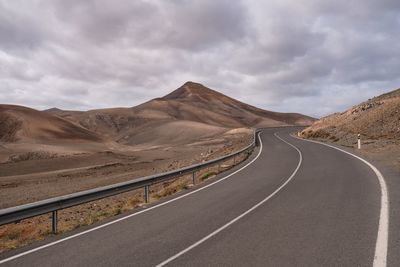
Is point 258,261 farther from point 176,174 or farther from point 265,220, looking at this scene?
point 176,174

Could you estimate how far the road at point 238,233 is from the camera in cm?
702

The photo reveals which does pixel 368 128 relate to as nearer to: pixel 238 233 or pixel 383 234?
pixel 383 234

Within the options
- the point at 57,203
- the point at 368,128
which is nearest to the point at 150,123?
the point at 368,128

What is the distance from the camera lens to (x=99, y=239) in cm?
893

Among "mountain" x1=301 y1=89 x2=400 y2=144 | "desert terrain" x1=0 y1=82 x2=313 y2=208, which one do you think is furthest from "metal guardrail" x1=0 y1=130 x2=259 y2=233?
"mountain" x1=301 y1=89 x2=400 y2=144

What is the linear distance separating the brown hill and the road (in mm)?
80943

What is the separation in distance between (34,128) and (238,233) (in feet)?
315

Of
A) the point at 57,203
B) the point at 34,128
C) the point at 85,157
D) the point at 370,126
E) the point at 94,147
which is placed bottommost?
the point at 85,157

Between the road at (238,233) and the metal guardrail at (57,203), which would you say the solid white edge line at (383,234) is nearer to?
the road at (238,233)

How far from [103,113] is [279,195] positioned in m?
169

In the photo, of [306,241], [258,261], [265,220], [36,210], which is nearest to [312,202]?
[265,220]

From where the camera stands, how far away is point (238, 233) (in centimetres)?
860

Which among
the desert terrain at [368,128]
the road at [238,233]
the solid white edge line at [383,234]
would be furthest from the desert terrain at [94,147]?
the solid white edge line at [383,234]

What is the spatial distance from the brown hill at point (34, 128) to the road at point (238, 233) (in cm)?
8094
